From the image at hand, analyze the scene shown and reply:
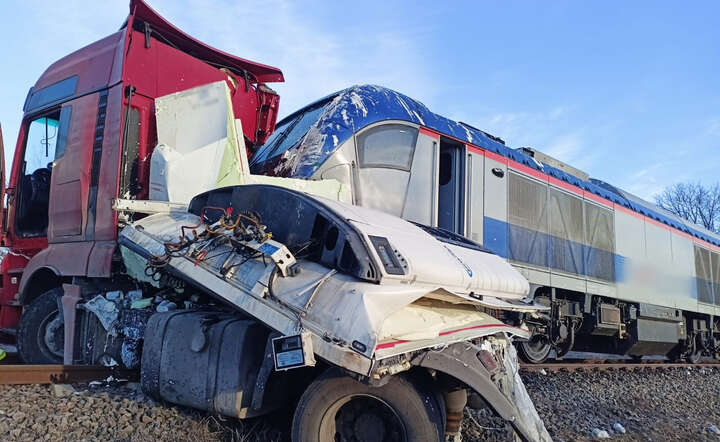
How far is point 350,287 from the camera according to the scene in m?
2.82

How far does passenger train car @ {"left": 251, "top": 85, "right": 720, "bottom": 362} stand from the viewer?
214 inches

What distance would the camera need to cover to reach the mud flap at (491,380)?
2.79 m

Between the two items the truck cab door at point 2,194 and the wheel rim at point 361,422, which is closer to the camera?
the wheel rim at point 361,422

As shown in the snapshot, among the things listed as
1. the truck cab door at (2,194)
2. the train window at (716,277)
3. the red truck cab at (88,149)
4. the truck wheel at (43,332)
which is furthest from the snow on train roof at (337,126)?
the train window at (716,277)

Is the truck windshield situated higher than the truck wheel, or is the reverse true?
the truck windshield

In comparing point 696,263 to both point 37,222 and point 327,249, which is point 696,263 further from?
point 37,222

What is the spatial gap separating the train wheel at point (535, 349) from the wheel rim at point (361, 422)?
5090mm

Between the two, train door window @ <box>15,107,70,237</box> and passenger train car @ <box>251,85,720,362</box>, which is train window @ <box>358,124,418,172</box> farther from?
train door window @ <box>15,107,70,237</box>

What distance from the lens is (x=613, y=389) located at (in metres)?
6.54

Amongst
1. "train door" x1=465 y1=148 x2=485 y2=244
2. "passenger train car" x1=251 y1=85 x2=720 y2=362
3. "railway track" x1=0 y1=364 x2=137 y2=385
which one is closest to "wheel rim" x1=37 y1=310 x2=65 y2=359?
"railway track" x1=0 y1=364 x2=137 y2=385

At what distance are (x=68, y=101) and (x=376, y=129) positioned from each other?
323 cm

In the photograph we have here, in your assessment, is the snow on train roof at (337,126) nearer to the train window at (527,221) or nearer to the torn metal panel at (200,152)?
the torn metal panel at (200,152)

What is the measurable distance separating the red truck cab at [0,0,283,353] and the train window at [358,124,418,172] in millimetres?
2036

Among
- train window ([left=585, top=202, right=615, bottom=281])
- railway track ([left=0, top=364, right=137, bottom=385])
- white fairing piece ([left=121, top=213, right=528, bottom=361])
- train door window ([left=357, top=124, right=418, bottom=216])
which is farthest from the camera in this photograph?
train window ([left=585, top=202, right=615, bottom=281])
